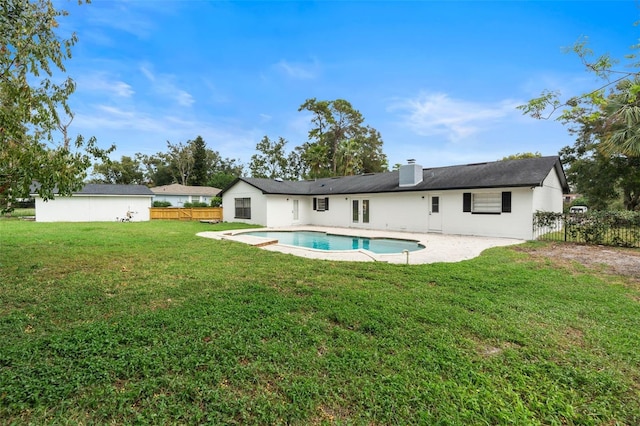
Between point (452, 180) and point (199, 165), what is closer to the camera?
point (452, 180)

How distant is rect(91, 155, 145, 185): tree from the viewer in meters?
46.2

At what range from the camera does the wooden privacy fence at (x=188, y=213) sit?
24525mm

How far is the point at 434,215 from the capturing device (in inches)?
625

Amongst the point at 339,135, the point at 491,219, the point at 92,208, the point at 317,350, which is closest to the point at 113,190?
the point at 92,208

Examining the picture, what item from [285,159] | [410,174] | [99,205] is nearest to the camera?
[410,174]

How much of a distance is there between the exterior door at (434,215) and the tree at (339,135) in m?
21.5

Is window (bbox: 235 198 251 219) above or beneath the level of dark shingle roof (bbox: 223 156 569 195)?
beneath

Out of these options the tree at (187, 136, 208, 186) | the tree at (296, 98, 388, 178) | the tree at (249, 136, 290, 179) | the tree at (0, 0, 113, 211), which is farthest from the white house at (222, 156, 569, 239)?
the tree at (187, 136, 208, 186)

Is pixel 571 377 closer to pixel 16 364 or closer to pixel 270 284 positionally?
pixel 270 284

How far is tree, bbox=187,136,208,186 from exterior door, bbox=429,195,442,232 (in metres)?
41.0

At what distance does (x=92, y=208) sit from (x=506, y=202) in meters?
28.4

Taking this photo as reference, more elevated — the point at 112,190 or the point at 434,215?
the point at 112,190

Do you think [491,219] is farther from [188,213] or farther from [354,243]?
[188,213]

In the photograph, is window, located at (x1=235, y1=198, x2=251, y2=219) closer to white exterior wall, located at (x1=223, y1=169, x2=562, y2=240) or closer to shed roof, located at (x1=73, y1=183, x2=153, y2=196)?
white exterior wall, located at (x1=223, y1=169, x2=562, y2=240)
